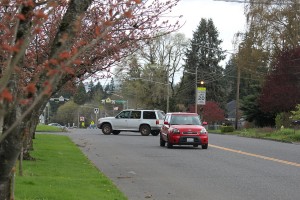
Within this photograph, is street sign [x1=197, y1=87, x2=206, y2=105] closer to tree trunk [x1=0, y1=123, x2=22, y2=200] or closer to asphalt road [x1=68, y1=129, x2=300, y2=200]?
asphalt road [x1=68, y1=129, x2=300, y2=200]

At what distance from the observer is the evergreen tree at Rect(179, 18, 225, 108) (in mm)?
72062

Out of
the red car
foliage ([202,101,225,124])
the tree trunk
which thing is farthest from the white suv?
the tree trunk

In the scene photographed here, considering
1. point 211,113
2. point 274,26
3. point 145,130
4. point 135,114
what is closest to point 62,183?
point 145,130

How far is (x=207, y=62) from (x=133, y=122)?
128 feet

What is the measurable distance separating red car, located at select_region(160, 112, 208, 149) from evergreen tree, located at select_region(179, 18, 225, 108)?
160 feet

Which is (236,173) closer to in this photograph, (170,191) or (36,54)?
(170,191)

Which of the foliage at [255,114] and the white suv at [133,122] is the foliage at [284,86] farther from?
the white suv at [133,122]

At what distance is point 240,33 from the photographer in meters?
50.8

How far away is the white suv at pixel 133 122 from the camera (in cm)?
3575

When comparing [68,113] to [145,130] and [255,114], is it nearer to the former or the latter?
[255,114]

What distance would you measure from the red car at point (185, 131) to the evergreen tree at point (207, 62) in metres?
48.6

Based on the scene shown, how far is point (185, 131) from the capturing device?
21.5 meters

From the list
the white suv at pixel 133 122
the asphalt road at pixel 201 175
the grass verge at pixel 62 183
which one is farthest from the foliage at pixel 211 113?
the grass verge at pixel 62 183

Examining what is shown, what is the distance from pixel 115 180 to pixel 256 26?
39.2 meters
